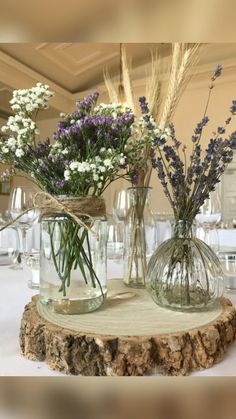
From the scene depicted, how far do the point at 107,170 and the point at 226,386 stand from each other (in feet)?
1.01

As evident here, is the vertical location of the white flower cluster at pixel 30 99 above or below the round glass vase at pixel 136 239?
above

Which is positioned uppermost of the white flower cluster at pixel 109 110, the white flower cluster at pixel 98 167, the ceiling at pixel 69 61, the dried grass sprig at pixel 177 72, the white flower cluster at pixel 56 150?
the ceiling at pixel 69 61

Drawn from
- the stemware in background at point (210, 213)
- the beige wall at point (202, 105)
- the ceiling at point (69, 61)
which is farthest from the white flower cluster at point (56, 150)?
the beige wall at point (202, 105)

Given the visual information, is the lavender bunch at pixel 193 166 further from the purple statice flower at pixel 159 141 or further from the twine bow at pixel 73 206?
the twine bow at pixel 73 206

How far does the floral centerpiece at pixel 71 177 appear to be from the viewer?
0.50m

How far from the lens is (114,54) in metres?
3.21

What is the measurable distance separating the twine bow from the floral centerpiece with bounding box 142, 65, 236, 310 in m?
0.11

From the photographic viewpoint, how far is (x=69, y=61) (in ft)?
11.2

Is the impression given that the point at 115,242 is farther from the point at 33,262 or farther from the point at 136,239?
the point at 136,239

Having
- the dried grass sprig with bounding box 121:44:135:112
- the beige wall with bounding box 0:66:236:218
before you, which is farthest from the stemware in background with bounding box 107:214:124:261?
the beige wall with bounding box 0:66:236:218

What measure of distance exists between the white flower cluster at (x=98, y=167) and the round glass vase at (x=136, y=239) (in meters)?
0.18

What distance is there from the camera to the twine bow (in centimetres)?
50
